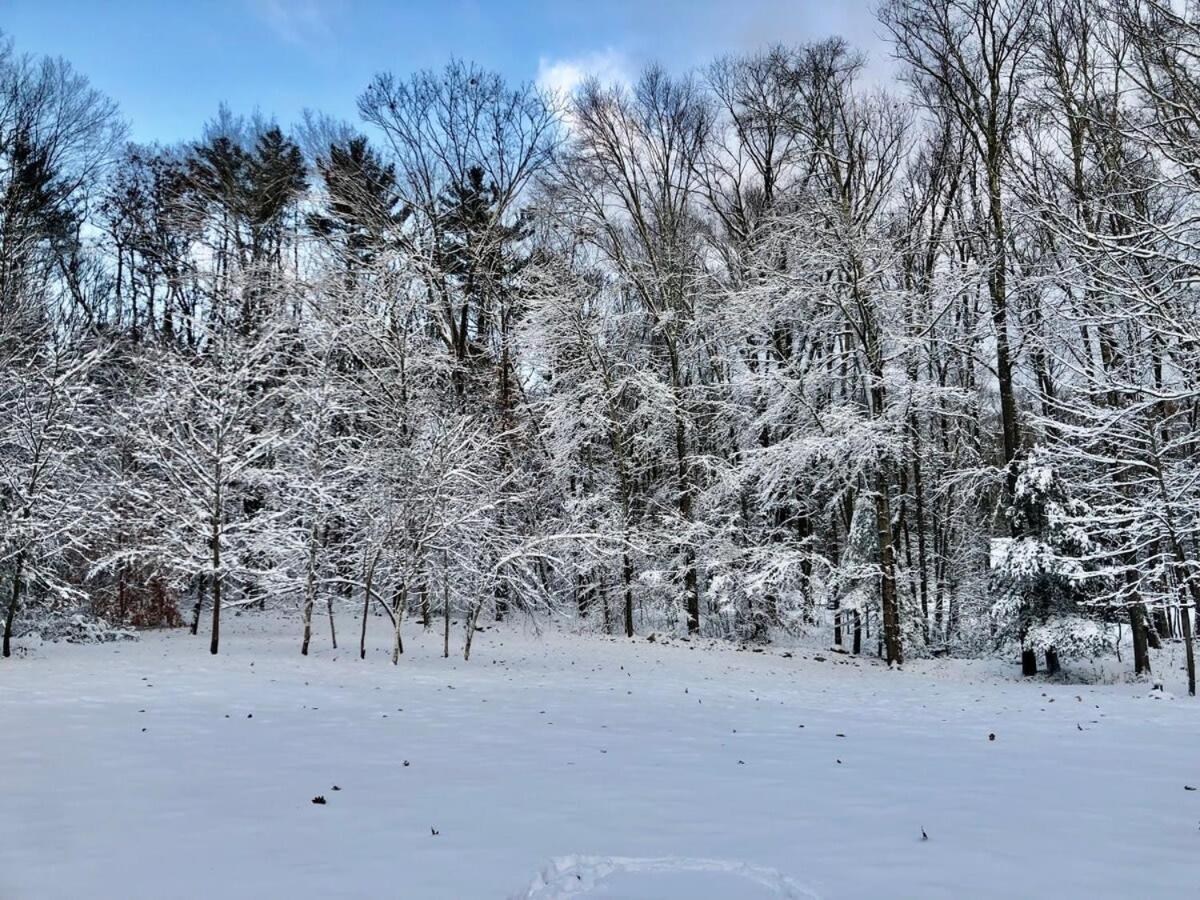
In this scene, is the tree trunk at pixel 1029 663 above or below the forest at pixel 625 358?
below

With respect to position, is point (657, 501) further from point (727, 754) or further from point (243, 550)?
point (727, 754)

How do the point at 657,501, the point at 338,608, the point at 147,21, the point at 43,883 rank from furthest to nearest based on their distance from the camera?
the point at 338,608 → the point at 657,501 → the point at 147,21 → the point at 43,883

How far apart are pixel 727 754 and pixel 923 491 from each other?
16841 mm

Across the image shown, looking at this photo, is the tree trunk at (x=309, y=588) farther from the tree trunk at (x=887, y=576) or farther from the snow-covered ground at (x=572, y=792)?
the tree trunk at (x=887, y=576)

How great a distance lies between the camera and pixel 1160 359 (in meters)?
9.66

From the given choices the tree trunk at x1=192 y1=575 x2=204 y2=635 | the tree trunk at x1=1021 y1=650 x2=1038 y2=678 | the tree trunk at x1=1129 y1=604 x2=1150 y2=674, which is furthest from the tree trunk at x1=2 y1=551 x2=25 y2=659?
the tree trunk at x1=1129 y1=604 x2=1150 y2=674

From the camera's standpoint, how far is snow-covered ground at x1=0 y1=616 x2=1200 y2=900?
10.9ft

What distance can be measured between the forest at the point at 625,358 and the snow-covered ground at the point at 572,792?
3.78 metres

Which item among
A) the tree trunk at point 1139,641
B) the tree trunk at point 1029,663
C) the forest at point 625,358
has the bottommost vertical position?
the tree trunk at point 1029,663

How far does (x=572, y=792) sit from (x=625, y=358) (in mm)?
16920

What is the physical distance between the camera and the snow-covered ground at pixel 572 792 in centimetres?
331

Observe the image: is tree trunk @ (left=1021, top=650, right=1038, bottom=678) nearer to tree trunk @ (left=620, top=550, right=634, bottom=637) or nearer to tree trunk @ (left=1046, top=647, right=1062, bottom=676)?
tree trunk @ (left=1046, top=647, right=1062, bottom=676)

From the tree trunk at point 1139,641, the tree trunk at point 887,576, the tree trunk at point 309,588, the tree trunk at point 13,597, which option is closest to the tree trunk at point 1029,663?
the tree trunk at point 1139,641

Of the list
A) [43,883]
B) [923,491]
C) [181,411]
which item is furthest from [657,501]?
[43,883]
